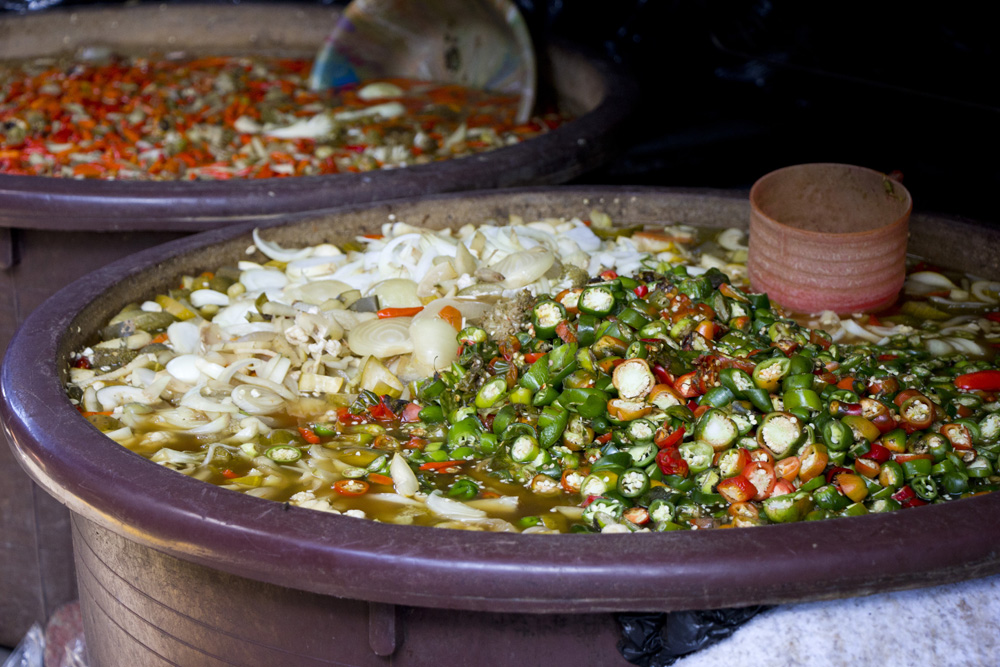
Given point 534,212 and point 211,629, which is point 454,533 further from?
point 534,212

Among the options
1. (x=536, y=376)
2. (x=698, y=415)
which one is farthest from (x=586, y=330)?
(x=698, y=415)

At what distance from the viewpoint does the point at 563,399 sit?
5.48ft

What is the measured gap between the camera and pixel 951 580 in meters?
1.26

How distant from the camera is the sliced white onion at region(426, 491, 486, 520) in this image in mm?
1483

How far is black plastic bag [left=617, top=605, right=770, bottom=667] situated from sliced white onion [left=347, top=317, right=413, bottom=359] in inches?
30.8

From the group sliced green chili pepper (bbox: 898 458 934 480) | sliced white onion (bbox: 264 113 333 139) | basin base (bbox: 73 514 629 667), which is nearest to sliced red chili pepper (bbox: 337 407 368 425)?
basin base (bbox: 73 514 629 667)

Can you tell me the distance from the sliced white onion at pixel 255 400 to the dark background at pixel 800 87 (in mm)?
1488

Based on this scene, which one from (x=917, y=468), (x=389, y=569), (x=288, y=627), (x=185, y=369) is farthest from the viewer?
(x=185, y=369)

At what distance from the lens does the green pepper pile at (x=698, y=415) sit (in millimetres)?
1493

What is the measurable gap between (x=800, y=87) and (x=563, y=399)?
3.00m

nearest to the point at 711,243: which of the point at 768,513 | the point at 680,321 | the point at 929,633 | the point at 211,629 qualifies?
the point at 680,321

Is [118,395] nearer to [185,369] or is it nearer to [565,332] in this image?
[185,369]

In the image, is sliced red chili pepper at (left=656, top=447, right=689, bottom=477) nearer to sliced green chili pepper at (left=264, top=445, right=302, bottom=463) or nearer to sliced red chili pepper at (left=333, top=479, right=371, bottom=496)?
sliced red chili pepper at (left=333, top=479, right=371, bottom=496)

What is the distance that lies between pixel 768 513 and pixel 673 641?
25 centimetres
